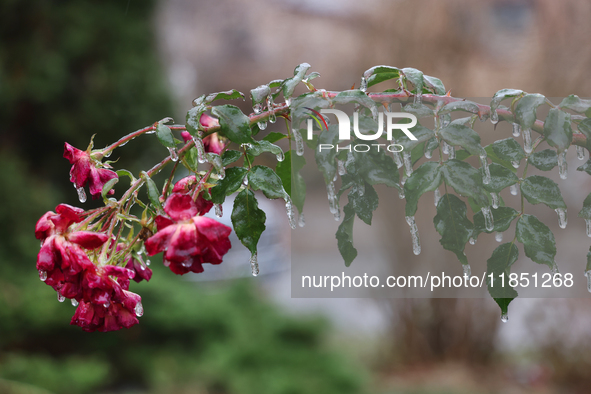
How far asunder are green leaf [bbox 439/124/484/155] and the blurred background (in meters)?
1.28

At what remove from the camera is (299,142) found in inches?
14.5

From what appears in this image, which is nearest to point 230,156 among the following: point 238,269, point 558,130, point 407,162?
point 407,162

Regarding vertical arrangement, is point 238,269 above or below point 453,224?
above

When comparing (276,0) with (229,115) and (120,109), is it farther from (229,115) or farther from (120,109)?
(229,115)

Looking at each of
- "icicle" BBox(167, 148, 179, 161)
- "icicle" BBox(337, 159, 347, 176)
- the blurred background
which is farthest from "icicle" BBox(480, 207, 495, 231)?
the blurred background

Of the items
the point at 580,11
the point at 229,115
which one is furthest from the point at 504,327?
the point at 229,115

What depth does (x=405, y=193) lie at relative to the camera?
0.37m

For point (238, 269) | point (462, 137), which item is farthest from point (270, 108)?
point (238, 269)

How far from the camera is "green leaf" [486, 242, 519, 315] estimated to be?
38 cm

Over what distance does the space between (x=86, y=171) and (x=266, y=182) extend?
0.48 feet

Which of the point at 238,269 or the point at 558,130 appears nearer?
the point at 558,130

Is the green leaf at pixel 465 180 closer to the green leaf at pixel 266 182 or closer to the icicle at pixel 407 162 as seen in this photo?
the icicle at pixel 407 162

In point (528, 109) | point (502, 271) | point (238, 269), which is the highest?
point (238, 269)

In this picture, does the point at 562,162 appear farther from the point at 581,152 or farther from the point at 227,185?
the point at 227,185
